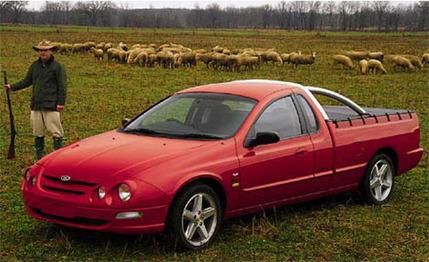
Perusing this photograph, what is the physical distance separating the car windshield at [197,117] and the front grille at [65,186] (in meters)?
1.18

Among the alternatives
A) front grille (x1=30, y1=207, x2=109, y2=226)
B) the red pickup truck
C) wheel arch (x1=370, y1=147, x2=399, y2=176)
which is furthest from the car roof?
front grille (x1=30, y1=207, x2=109, y2=226)

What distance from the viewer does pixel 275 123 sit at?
6754 millimetres

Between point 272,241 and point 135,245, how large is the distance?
1.29m

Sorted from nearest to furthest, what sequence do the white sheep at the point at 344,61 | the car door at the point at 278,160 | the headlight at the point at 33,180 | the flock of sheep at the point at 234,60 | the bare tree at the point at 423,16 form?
the headlight at the point at 33,180
the car door at the point at 278,160
the flock of sheep at the point at 234,60
the white sheep at the point at 344,61
the bare tree at the point at 423,16

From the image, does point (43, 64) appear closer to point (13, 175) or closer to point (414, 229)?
point (13, 175)

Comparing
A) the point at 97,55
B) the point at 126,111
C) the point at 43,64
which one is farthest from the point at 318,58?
the point at 43,64

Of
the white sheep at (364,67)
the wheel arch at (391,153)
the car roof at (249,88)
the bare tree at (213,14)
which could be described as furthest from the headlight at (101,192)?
the bare tree at (213,14)

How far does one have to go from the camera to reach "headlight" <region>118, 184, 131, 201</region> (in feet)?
17.7

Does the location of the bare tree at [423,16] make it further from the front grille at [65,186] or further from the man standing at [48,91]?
the front grille at [65,186]

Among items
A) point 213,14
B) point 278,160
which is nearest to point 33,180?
point 278,160

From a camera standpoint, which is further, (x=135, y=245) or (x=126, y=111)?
(x=126, y=111)

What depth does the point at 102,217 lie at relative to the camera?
17.7 ft

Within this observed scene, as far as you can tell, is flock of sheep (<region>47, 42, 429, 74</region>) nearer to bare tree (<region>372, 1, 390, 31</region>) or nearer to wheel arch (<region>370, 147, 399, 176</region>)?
wheel arch (<region>370, 147, 399, 176</region>)

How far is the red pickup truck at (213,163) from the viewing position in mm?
5461
